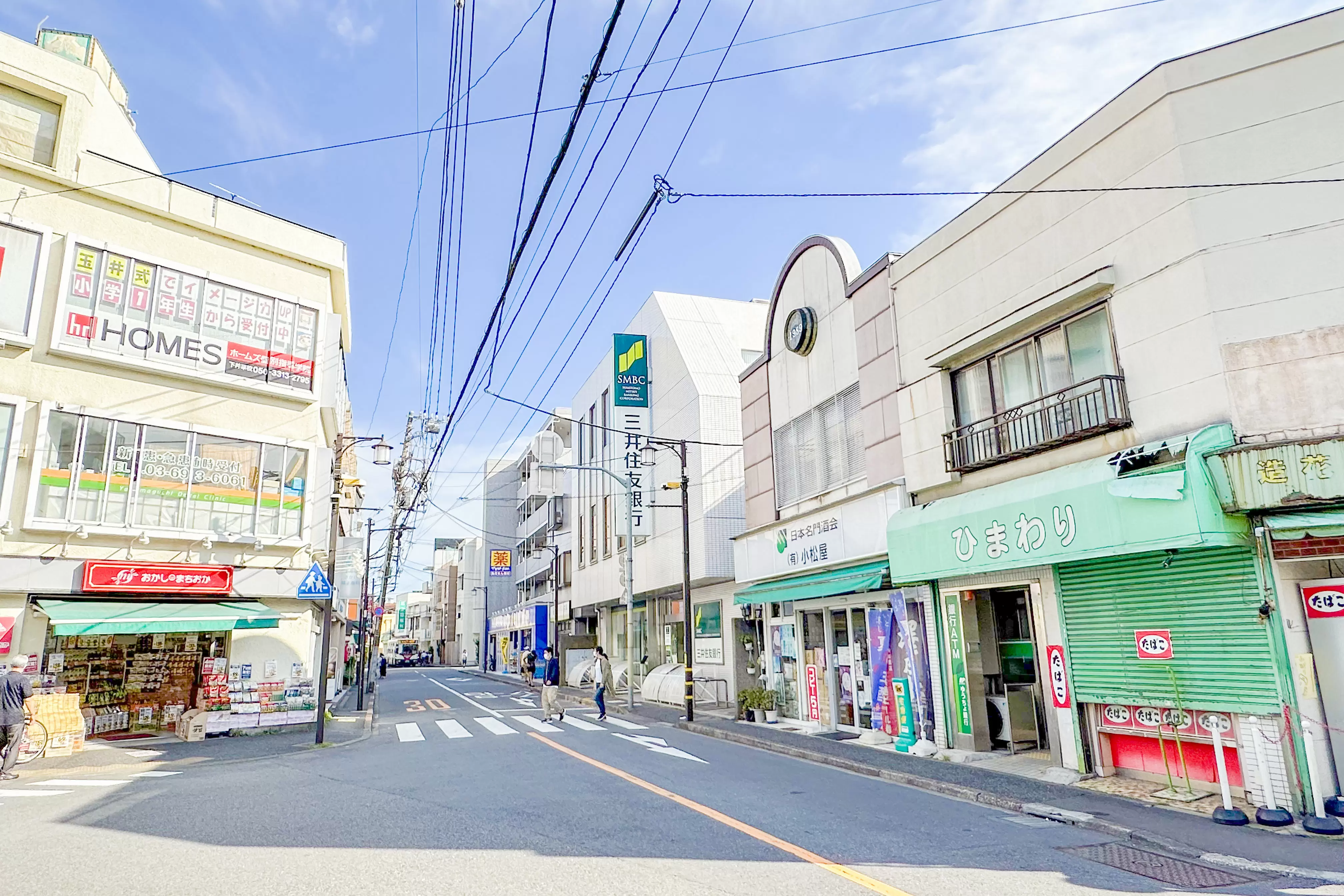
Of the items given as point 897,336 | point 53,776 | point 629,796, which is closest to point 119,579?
point 53,776

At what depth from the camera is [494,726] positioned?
19.2 m

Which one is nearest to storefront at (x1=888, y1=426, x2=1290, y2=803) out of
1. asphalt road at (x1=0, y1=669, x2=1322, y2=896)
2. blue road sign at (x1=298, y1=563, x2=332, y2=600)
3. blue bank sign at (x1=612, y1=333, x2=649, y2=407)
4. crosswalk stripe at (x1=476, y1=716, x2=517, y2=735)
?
asphalt road at (x1=0, y1=669, x2=1322, y2=896)

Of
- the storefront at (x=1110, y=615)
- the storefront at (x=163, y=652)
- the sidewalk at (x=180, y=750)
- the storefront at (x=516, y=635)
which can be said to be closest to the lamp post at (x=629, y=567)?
the sidewalk at (x=180, y=750)

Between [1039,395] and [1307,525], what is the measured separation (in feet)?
13.9

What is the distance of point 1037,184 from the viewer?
1173 centimetres

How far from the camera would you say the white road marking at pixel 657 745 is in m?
13.3

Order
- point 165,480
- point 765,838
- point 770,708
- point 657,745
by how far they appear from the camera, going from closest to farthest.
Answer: point 765,838
point 657,745
point 165,480
point 770,708

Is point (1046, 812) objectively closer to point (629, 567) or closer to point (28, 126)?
point (629, 567)

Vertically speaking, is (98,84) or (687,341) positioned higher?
(98,84)

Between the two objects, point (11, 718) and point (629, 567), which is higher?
point (629, 567)

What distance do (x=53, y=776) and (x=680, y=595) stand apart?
1865 centimetres

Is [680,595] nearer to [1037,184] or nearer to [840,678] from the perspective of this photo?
[840,678]

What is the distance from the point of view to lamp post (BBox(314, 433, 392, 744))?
16188mm

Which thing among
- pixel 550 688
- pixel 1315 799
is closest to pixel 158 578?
pixel 550 688
